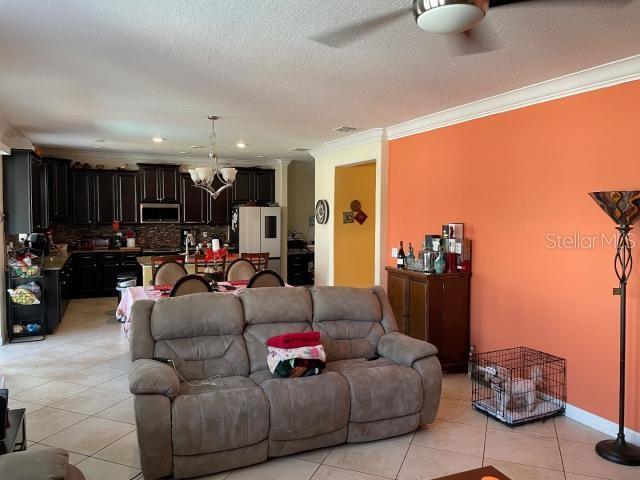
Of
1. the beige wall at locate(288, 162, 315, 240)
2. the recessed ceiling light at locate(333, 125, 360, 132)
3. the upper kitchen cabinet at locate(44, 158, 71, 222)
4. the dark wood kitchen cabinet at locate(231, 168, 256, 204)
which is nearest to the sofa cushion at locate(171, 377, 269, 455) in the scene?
the recessed ceiling light at locate(333, 125, 360, 132)

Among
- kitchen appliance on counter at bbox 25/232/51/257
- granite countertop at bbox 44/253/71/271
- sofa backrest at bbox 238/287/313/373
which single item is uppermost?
kitchen appliance on counter at bbox 25/232/51/257

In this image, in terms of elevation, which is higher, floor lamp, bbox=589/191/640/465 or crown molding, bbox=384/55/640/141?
crown molding, bbox=384/55/640/141

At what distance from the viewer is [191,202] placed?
9.48m

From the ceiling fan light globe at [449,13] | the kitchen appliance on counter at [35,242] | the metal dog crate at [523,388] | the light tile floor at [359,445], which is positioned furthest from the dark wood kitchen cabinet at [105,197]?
the ceiling fan light globe at [449,13]

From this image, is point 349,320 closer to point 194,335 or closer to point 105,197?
point 194,335

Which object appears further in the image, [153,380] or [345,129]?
[345,129]

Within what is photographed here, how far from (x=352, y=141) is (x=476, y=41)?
145 inches

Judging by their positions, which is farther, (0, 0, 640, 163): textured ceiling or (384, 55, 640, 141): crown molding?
(384, 55, 640, 141): crown molding

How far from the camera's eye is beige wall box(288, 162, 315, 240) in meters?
10.3

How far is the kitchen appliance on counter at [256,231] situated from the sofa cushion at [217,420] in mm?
6390

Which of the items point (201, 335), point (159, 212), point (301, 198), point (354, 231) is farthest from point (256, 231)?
point (201, 335)

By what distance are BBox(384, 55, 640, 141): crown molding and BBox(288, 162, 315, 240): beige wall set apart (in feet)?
16.3

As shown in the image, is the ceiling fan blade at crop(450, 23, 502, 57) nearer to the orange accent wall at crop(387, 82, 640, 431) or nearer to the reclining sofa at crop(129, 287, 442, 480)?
the orange accent wall at crop(387, 82, 640, 431)

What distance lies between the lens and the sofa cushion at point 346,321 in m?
3.82
